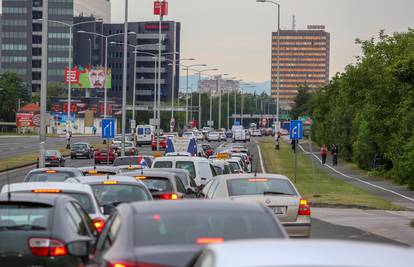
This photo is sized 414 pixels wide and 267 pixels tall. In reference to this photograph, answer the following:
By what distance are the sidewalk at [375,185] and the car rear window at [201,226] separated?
97.2 ft

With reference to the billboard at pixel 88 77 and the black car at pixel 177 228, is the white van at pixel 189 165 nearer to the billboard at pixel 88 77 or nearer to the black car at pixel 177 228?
the black car at pixel 177 228

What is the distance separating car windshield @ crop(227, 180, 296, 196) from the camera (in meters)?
19.1

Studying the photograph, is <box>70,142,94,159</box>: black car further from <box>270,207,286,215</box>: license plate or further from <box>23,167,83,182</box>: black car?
<box>270,207,286,215</box>: license plate

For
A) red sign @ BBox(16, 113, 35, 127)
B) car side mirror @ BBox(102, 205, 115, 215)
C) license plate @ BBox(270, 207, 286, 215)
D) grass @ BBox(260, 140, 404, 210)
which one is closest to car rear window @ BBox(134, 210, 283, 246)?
car side mirror @ BBox(102, 205, 115, 215)

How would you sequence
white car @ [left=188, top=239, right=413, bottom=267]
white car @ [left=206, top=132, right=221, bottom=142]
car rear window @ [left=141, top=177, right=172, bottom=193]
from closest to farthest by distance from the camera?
white car @ [left=188, top=239, right=413, bottom=267], car rear window @ [left=141, top=177, right=172, bottom=193], white car @ [left=206, top=132, right=221, bottom=142]

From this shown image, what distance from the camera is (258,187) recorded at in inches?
757

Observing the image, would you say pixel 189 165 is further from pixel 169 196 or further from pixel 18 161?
pixel 18 161

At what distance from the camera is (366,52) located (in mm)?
72875

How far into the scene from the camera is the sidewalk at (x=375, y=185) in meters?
44.5

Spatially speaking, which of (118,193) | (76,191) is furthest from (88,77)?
(76,191)

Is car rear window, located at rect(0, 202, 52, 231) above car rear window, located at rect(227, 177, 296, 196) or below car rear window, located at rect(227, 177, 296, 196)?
above

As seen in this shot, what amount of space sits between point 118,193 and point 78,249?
18.5ft

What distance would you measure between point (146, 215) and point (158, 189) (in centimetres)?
1081

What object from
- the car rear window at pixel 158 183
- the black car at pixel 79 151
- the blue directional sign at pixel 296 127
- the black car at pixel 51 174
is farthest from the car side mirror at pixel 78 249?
the black car at pixel 79 151
